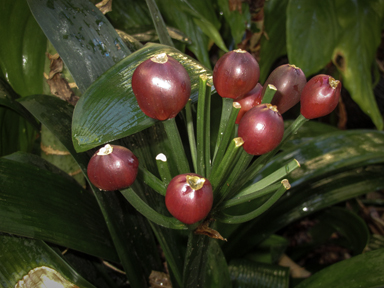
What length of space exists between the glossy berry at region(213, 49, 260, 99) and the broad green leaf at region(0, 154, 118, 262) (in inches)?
12.1

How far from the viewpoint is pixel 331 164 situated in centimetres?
58

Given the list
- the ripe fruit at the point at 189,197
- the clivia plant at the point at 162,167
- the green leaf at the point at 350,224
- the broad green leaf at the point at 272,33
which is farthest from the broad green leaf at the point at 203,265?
the broad green leaf at the point at 272,33

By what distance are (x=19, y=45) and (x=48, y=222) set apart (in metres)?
0.47

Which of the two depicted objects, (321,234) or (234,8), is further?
(321,234)

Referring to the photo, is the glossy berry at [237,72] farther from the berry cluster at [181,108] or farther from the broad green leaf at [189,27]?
the broad green leaf at [189,27]

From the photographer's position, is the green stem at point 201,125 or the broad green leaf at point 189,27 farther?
the broad green leaf at point 189,27

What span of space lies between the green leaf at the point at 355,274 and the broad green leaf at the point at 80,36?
0.48 m

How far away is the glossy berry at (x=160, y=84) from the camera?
0.27 metres

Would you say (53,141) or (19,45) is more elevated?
(19,45)

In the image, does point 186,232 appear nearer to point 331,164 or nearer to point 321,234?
point 331,164

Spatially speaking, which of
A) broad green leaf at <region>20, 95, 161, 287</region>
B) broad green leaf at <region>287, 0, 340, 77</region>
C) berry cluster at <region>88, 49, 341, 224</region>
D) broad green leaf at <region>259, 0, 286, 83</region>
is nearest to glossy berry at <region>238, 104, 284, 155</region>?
berry cluster at <region>88, 49, 341, 224</region>

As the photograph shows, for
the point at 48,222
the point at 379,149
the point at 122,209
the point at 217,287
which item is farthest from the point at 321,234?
the point at 48,222

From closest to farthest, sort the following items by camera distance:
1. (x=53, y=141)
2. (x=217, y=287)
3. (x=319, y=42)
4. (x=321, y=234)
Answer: (x=217, y=287) < (x=53, y=141) < (x=319, y=42) < (x=321, y=234)

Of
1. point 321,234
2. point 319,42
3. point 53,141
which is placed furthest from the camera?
point 321,234
